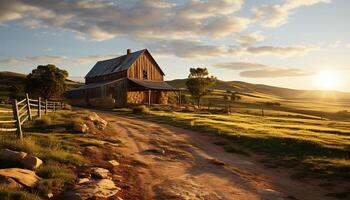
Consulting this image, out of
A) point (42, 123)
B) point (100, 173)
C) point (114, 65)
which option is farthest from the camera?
point (114, 65)

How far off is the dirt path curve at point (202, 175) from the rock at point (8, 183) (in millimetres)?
3775

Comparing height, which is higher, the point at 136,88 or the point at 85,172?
the point at 136,88

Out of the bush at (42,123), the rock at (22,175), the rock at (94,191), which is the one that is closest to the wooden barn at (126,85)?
the bush at (42,123)

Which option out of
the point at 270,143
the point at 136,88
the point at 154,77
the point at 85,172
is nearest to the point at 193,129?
the point at 270,143

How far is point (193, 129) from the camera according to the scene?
1243 inches

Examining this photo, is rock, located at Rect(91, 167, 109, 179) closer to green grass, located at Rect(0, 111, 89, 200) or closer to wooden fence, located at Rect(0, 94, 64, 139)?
green grass, located at Rect(0, 111, 89, 200)

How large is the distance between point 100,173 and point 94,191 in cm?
214

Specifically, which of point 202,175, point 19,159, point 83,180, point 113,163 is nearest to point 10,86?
point 113,163

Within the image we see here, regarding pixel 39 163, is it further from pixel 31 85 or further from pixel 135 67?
pixel 31 85

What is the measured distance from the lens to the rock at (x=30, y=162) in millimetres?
11823

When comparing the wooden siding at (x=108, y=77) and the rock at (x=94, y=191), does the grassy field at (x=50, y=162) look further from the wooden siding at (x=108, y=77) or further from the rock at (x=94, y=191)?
the wooden siding at (x=108, y=77)

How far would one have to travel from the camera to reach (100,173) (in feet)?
42.3

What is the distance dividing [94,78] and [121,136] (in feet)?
170

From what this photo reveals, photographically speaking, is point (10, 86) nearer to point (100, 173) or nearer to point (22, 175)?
point (100, 173)
